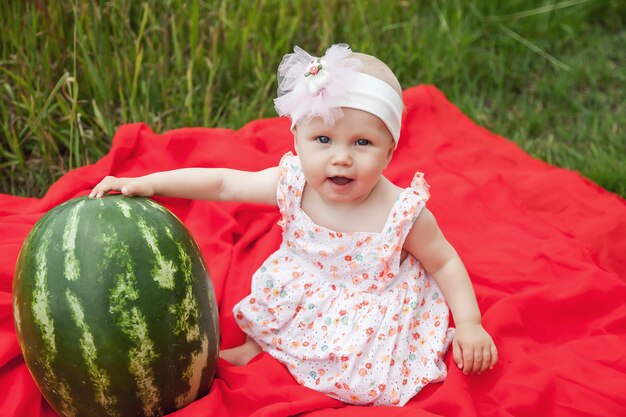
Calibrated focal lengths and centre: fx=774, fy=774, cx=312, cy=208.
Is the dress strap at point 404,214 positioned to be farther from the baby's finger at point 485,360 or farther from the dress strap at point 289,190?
the baby's finger at point 485,360

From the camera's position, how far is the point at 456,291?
289 centimetres

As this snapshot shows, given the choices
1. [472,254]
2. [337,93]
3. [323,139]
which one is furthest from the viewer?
[472,254]

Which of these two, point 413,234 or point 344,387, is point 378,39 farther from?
point 344,387

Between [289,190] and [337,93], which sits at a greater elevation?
[337,93]

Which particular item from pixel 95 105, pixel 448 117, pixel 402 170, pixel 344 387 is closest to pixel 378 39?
pixel 448 117

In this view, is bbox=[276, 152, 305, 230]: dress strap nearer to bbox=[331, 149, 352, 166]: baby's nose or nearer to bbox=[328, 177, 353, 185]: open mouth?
bbox=[328, 177, 353, 185]: open mouth

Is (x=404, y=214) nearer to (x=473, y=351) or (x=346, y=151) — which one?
(x=346, y=151)

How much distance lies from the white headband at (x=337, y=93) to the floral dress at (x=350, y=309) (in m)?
0.39

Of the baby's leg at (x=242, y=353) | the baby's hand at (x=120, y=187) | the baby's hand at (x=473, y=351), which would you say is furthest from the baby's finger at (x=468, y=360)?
the baby's hand at (x=120, y=187)

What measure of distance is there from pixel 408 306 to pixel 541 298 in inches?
25.4

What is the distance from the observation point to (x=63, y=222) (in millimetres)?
2387

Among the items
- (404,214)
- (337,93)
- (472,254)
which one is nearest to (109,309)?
(337,93)

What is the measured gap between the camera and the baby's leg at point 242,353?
3.00 m

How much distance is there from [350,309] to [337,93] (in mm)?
823
